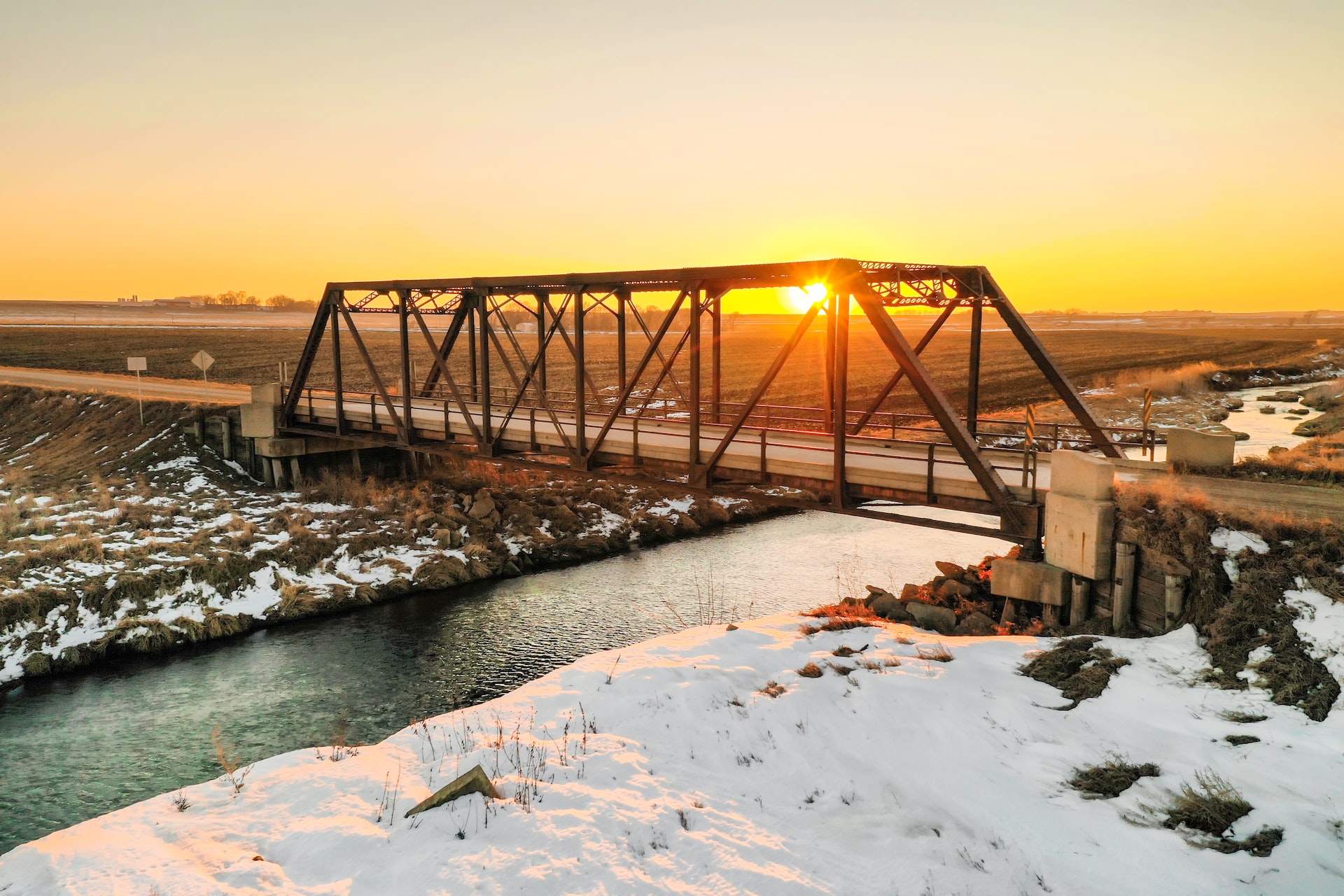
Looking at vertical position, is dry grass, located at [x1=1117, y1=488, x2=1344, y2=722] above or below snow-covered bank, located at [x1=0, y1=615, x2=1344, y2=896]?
above

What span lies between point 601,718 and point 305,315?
19398cm

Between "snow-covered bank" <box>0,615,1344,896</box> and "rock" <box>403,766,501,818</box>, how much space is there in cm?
14

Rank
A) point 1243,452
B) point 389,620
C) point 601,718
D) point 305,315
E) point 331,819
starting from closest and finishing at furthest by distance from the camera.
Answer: point 331,819
point 601,718
point 389,620
point 1243,452
point 305,315

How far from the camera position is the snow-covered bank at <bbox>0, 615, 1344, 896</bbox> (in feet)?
25.3

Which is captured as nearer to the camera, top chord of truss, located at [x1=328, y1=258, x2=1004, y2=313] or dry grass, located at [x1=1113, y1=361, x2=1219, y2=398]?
top chord of truss, located at [x1=328, y1=258, x2=1004, y2=313]

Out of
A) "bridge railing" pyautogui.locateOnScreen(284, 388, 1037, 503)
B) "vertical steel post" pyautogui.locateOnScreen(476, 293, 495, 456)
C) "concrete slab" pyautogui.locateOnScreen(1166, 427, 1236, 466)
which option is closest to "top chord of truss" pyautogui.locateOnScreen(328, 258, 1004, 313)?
"vertical steel post" pyautogui.locateOnScreen(476, 293, 495, 456)

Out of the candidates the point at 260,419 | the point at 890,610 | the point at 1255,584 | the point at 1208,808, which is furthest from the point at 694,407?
the point at 260,419

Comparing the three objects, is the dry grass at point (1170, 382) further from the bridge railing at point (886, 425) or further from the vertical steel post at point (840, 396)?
the vertical steel post at point (840, 396)

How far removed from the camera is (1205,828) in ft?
25.7

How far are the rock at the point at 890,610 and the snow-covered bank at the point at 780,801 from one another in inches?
119

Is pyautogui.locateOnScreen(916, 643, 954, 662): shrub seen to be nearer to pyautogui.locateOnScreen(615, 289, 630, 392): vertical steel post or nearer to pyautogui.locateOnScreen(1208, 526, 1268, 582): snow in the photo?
pyautogui.locateOnScreen(1208, 526, 1268, 582): snow

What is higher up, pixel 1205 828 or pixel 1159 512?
pixel 1159 512

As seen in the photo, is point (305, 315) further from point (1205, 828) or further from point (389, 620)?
point (1205, 828)

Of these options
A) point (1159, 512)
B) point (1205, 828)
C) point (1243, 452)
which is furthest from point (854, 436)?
point (1243, 452)
